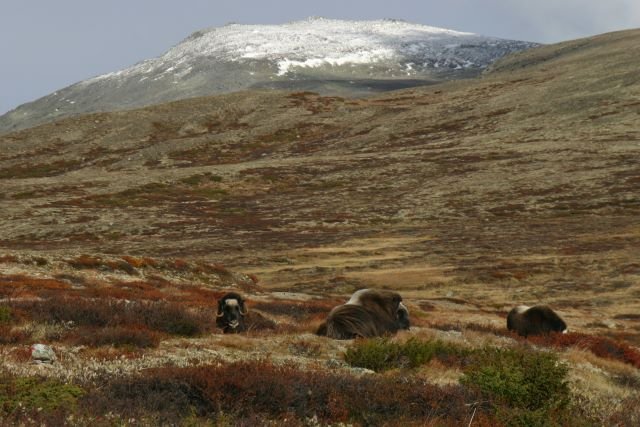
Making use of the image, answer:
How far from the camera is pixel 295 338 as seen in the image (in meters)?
14.3

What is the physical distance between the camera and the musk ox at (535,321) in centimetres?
1917

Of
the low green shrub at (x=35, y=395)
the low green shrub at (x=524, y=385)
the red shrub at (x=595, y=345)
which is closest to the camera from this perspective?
the low green shrub at (x=35, y=395)

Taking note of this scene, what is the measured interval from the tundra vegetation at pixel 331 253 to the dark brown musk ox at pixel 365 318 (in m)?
0.72

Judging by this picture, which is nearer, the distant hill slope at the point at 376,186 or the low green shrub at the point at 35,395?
the low green shrub at the point at 35,395

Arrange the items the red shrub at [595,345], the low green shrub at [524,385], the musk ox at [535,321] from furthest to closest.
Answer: the musk ox at [535,321] < the red shrub at [595,345] < the low green shrub at [524,385]

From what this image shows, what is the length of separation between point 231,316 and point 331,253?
36.3 m

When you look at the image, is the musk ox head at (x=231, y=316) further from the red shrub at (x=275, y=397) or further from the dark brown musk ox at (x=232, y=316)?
the red shrub at (x=275, y=397)

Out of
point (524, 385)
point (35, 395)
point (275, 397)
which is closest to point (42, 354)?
point (35, 395)

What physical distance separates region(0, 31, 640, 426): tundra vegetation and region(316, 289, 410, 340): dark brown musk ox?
0.72 meters

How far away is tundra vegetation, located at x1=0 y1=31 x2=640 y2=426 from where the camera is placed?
874 centimetres

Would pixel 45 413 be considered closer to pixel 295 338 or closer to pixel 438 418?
pixel 438 418

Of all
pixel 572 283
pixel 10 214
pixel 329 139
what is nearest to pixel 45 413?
pixel 572 283

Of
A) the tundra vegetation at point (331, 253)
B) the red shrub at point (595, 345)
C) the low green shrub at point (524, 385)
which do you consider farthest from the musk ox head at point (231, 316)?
the red shrub at point (595, 345)

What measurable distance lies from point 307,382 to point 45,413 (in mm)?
3605
